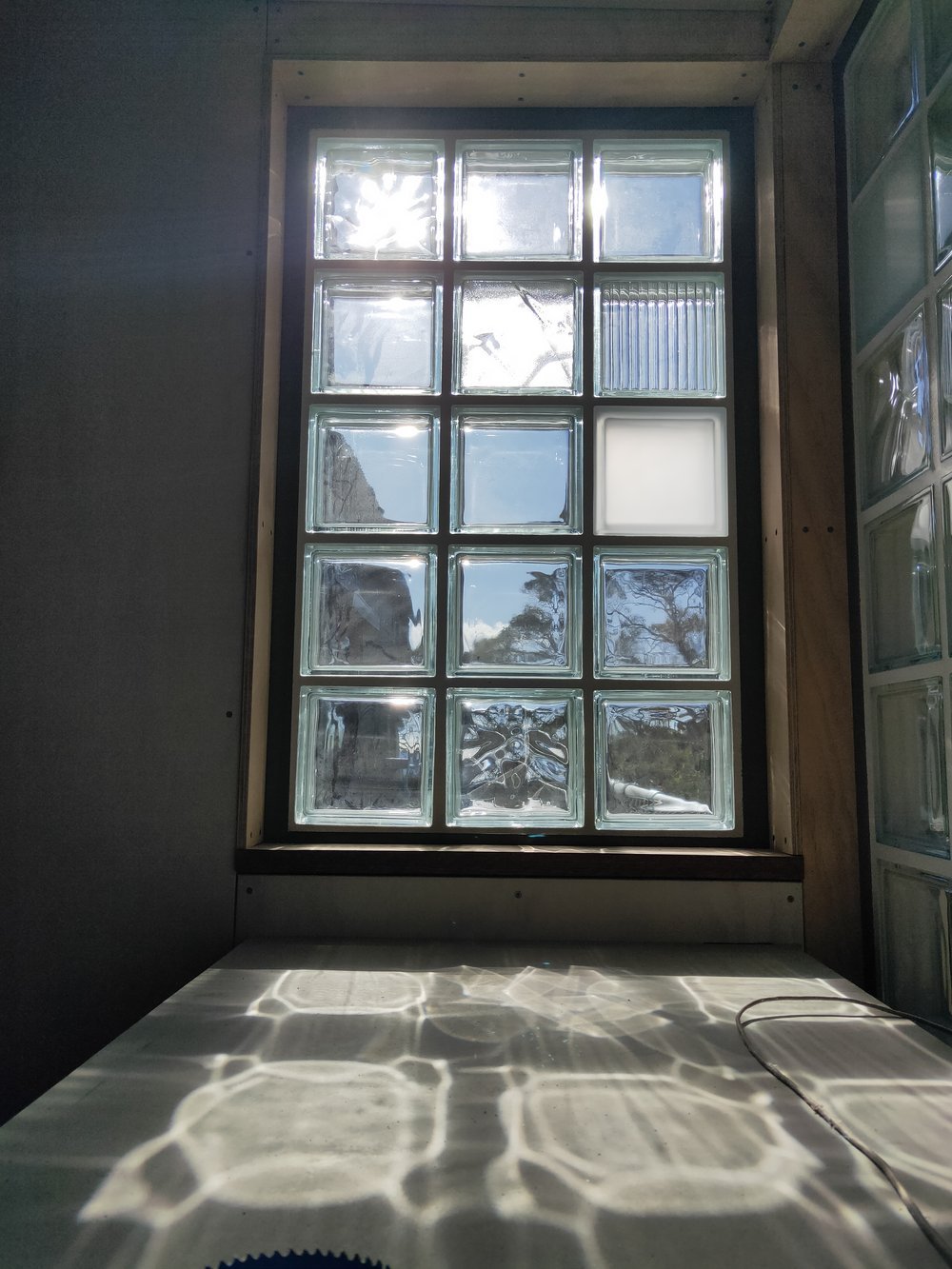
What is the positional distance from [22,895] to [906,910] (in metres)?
1.28

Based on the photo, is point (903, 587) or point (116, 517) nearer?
point (903, 587)

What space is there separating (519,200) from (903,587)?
0.97 m

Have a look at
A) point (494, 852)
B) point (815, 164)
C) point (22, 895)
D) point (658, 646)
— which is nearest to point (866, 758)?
point (658, 646)

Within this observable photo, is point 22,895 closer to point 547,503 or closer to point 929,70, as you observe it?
point 547,503

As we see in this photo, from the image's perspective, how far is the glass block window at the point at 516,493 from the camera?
54.1 inches

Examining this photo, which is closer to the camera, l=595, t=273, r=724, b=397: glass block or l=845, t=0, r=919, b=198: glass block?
l=845, t=0, r=919, b=198: glass block

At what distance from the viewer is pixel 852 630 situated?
1283mm

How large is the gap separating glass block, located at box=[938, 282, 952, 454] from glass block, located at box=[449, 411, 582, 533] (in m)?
0.57

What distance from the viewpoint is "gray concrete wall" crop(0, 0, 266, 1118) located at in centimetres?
123

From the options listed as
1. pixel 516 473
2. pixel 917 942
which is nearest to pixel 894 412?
pixel 516 473

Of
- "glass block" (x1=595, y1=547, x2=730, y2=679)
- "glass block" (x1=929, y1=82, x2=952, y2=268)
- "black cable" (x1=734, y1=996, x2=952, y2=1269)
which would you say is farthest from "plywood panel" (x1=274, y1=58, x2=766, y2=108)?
"black cable" (x1=734, y1=996, x2=952, y2=1269)

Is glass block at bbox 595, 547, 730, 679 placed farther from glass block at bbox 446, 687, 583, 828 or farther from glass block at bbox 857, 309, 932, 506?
glass block at bbox 857, 309, 932, 506

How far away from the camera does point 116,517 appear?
1.29m

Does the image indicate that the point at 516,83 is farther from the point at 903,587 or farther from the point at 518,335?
the point at 903,587
